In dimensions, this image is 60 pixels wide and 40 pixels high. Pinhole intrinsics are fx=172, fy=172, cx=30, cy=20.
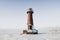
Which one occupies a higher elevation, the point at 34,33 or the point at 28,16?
the point at 28,16

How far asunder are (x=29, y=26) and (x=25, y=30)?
2.03 metres

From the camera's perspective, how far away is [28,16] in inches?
2087

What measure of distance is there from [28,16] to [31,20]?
1.66 metres

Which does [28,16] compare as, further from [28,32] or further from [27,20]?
[28,32]

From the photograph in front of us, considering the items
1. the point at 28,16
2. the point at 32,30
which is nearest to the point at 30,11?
the point at 28,16

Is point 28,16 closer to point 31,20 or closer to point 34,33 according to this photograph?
point 31,20

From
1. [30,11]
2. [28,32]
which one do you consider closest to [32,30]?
[28,32]

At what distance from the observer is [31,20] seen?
5238cm

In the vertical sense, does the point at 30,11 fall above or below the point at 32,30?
above

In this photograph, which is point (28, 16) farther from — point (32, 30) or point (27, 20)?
point (32, 30)

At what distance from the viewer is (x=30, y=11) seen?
2106 inches

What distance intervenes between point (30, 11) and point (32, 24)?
414 cm

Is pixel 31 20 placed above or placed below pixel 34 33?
above

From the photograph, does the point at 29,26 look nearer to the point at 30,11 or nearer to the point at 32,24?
the point at 32,24
